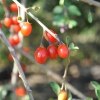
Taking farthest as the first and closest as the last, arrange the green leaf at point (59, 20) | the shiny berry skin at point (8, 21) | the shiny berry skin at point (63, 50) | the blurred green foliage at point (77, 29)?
the blurred green foliage at point (77, 29) < the green leaf at point (59, 20) < the shiny berry skin at point (8, 21) < the shiny berry skin at point (63, 50)

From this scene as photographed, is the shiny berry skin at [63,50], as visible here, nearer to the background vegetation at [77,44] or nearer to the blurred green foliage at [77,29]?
the blurred green foliage at [77,29]

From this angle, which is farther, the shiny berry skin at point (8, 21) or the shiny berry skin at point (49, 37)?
the shiny berry skin at point (8, 21)


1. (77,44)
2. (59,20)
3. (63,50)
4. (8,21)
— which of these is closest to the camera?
(63,50)

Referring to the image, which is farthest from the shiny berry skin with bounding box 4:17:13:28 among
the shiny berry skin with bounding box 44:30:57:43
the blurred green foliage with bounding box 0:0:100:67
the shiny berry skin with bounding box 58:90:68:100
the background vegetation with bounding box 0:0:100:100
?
the background vegetation with bounding box 0:0:100:100

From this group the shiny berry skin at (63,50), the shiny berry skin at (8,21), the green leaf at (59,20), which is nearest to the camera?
the shiny berry skin at (63,50)

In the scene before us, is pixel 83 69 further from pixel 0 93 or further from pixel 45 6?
pixel 0 93

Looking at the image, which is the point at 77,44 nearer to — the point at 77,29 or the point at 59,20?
the point at 77,29

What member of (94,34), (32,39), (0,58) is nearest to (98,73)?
(94,34)

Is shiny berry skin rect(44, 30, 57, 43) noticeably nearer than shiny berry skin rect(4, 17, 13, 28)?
Yes

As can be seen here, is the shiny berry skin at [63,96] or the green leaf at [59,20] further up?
the green leaf at [59,20]

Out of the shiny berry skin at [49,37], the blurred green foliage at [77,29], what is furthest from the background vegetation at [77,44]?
the shiny berry skin at [49,37]

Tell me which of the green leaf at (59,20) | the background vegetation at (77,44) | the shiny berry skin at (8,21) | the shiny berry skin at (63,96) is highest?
the shiny berry skin at (8,21)

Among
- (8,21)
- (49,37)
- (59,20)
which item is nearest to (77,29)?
(59,20)

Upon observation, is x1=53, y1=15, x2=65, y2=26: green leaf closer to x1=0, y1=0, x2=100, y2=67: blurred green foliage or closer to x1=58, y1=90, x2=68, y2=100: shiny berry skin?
x1=58, y1=90, x2=68, y2=100: shiny berry skin
